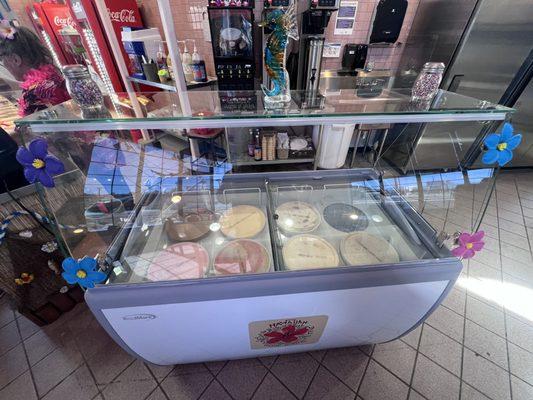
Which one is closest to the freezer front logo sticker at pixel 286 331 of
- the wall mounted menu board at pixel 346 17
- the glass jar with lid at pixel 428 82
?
the glass jar with lid at pixel 428 82

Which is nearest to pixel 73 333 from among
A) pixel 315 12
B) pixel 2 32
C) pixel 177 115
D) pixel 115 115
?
pixel 115 115

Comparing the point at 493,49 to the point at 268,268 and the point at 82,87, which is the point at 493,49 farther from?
the point at 82,87

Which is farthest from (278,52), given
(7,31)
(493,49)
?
(493,49)

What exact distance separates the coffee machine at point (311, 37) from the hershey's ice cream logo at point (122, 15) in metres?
2.03

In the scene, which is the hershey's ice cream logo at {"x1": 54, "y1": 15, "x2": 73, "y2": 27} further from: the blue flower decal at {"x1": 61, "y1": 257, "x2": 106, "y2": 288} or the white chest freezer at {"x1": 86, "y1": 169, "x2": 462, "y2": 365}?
the blue flower decal at {"x1": 61, "y1": 257, "x2": 106, "y2": 288}

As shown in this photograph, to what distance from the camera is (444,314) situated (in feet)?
5.39

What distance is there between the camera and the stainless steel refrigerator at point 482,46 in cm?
230

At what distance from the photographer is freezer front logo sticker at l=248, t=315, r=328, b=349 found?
3.45ft

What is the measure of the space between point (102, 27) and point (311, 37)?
7.60 ft

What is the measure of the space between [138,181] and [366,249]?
126 cm

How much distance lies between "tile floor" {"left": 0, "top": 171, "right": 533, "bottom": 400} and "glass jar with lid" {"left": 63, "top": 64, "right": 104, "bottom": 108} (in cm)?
147

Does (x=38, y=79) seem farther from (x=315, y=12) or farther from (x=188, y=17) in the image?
(x=315, y=12)

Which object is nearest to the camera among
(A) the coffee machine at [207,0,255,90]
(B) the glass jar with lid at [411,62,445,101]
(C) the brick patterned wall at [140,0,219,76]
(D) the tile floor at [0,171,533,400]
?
(B) the glass jar with lid at [411,62,445,101]

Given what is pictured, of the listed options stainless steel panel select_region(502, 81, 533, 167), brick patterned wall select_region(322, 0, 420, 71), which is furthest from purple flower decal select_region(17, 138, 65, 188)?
stainless steel panel select_region(502, 81, 533, 167)
